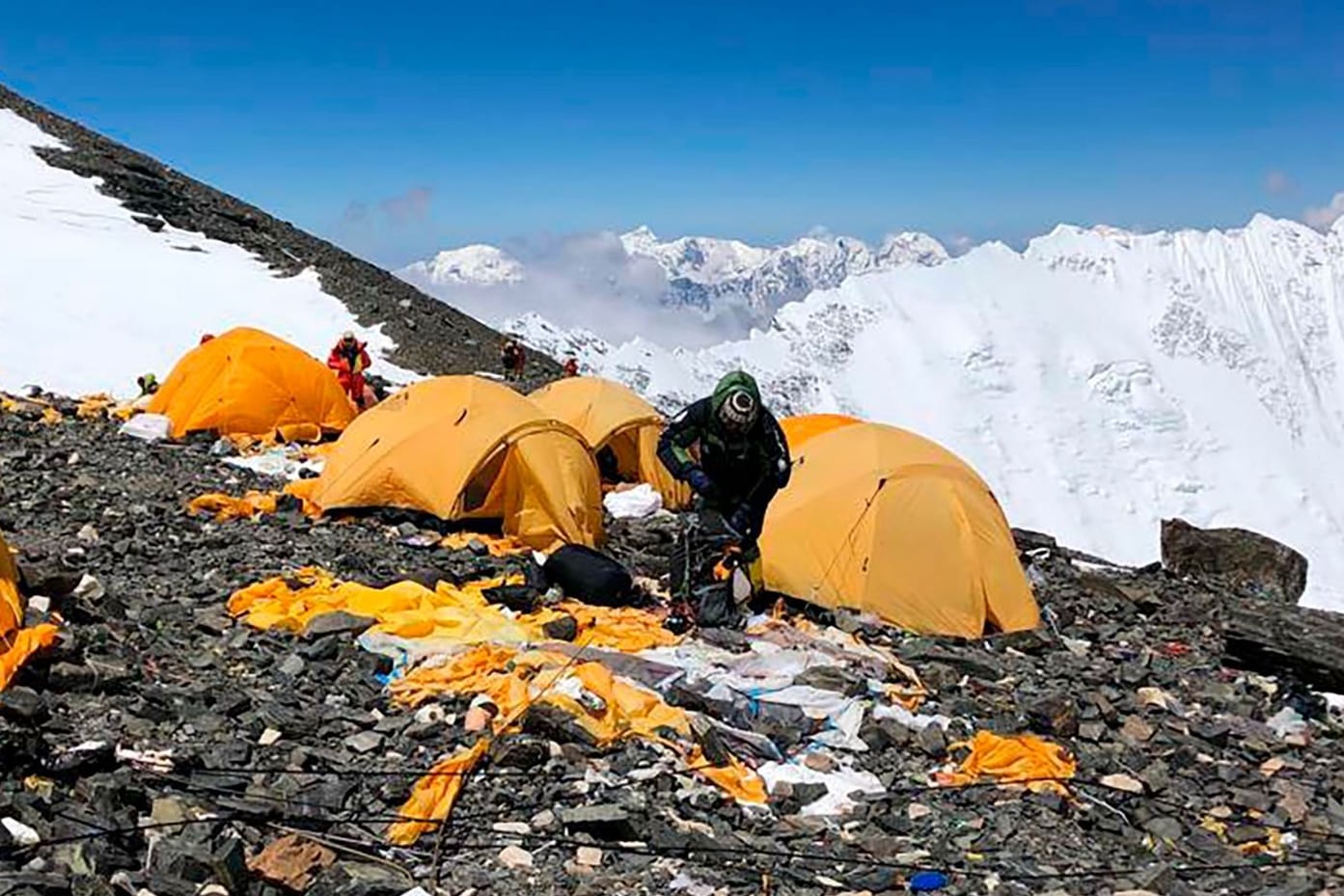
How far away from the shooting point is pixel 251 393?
60.3 ft

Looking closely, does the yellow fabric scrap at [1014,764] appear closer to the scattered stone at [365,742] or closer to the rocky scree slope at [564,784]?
the rocky scree slope at [564,784]

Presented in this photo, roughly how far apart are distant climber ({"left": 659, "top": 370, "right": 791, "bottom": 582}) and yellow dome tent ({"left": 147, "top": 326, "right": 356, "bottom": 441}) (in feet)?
31.2

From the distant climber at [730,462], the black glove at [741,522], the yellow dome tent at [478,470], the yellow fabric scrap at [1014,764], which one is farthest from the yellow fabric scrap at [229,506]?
the yellow fabric scrap at [1014,764]

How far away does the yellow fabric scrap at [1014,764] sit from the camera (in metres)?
7.71

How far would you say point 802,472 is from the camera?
12.9 meters

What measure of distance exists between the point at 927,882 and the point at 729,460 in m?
5.18

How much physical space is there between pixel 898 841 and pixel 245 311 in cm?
2989

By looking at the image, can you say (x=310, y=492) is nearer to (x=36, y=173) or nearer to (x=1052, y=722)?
(x=1052, y=722)

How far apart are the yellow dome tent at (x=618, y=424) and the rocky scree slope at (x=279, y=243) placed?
521 inches

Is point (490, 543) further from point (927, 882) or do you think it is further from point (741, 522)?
point (927, 882)

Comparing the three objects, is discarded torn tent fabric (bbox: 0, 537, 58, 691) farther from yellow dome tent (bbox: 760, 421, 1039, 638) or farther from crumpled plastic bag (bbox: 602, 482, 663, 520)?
crumpled plastic bag (bbox: 602, 482, 663, 520)

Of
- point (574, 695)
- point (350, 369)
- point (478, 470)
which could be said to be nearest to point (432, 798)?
point (574, 695)

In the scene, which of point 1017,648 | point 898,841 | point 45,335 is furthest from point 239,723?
point 45,335

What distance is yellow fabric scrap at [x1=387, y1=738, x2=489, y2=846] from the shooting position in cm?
615
